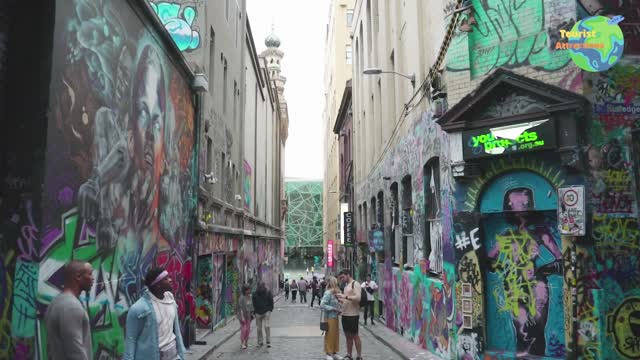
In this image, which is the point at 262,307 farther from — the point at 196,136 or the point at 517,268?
the point at 517,268

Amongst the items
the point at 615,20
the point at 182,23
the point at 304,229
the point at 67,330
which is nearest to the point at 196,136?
the point at 182,23

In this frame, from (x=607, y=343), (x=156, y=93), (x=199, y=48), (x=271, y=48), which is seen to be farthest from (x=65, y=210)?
(x=271, y=48)

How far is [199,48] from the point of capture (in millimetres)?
16797

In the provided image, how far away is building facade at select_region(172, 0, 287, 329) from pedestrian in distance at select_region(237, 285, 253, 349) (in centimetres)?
Answer: 178

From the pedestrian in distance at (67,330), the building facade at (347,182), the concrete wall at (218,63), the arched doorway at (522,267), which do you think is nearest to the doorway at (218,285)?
the concrete wall at (218,63)

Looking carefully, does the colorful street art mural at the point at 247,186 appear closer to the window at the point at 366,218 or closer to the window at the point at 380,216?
the window at the point at 366,218

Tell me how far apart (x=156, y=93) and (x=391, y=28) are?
12.2m

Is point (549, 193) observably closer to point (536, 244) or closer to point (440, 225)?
point (536, 244)

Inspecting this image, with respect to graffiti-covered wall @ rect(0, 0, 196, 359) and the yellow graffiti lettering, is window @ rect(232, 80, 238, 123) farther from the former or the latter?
the yellow graffiti lettering

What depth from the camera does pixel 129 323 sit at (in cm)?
551

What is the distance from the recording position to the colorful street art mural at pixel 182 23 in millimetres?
16375

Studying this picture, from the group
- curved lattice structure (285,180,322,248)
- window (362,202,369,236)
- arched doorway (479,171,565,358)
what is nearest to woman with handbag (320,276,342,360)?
arched doorway (479,171,565,358)

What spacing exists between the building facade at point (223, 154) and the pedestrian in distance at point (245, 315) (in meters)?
1.78

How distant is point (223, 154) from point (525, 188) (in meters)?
14.2
